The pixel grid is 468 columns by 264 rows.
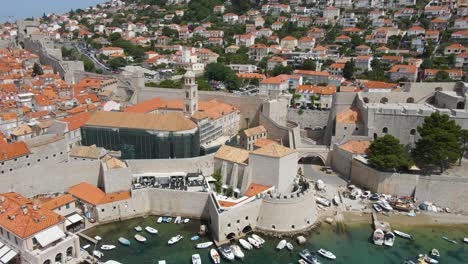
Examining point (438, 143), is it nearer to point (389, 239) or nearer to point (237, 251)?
point (389, 239)

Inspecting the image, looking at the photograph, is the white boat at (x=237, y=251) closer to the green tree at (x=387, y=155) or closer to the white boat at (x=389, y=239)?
the white boat at (x=389, y=239)

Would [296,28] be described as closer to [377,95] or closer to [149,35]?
[149,35]

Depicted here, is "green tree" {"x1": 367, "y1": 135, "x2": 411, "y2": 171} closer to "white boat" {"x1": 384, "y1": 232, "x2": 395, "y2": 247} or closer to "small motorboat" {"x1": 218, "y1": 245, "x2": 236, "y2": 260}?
"white boat" {"x1": 384, "y1": 232, "x2": 395, "y2": 247}

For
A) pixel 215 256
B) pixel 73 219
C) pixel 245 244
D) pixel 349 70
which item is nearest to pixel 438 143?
pixel 245 244

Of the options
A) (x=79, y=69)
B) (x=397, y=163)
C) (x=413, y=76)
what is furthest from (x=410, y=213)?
(x=79, y=69)

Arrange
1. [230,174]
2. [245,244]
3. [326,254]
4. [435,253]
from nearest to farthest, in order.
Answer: [326,254]
[435,253]
[245,244]
[230,174]

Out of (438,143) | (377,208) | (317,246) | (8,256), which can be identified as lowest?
(317,246)

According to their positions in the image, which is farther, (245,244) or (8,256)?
(245,244)
